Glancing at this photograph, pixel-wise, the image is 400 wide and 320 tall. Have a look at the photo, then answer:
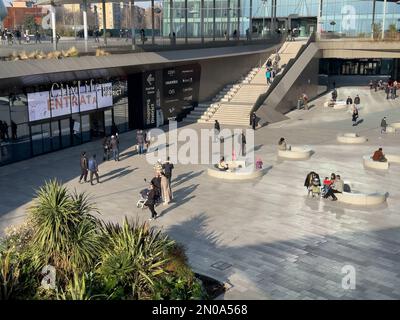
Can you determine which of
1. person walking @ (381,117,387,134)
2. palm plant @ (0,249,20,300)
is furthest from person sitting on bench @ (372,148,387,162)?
palm plant @ (0,249,20,300)

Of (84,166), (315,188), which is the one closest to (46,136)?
(84,166)

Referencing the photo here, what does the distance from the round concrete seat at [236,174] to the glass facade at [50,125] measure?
29.8 ft

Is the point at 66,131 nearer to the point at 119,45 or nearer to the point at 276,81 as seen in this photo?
the point at 119,45

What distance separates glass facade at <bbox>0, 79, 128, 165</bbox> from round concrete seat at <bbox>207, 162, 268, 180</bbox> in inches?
357

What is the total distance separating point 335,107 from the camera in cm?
4369

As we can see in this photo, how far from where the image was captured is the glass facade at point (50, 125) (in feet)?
80.2

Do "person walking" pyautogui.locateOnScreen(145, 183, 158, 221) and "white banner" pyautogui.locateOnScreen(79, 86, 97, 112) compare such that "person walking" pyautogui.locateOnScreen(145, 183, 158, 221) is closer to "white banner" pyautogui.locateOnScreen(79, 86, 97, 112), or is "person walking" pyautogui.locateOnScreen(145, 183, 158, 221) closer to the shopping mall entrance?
"white banner" pyautogui.locateOnScreen(79, 86, 97, 112)

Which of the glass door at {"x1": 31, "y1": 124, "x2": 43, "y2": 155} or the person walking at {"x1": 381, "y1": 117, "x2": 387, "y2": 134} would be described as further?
the person walking at {"x1": 381, "y1": 117, "x2": 387, "y2": 134}

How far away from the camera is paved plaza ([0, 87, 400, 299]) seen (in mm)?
13312

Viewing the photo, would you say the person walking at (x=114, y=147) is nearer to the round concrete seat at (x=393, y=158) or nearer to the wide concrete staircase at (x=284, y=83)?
the wide concrete staircase at (x=284, y=83)

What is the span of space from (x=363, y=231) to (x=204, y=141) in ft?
50.1

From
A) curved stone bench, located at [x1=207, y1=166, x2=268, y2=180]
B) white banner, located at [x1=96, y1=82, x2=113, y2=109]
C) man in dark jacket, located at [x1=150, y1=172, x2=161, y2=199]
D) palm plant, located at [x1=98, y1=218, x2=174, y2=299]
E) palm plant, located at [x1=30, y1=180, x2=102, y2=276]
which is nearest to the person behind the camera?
palm plant, located at [x1=98, y1=218, x2=174, y2=299]

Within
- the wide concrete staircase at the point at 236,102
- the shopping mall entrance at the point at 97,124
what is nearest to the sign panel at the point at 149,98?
the shopping mall entrance at the point at 97,124

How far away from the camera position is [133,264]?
10508mm
